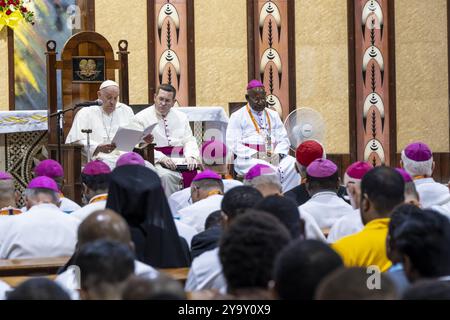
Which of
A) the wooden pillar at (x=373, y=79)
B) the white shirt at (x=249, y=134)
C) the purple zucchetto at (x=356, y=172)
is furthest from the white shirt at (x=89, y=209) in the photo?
the wooden pillar at (x=373, y=79)

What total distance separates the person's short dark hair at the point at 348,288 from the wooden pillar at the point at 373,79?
1120 centimetres

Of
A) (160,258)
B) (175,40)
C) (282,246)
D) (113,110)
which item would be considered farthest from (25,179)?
(282,246)

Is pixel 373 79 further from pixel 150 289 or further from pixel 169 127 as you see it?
Result: pixel 150 289

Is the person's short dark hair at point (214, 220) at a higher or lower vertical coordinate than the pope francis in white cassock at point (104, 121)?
lower

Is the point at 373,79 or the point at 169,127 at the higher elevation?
the point at 373,79

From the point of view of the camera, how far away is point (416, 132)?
46.9 ft

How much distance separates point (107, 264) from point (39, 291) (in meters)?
0.35

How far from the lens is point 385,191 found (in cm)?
532

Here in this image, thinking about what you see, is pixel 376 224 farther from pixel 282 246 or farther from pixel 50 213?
pixel 50 213

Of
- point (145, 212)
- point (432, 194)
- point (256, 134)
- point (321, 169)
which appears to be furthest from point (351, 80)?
point (145, 212)

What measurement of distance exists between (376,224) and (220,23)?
9295 mm

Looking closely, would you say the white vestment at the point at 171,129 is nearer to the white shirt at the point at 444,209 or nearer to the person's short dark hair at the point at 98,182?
the person's short dark hair at the point at 98,182

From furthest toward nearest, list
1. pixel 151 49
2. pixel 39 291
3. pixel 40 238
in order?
1. pixel 151 49
2. pixel 40 238
3. pixel 39 291

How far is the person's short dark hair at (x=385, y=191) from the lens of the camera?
17.4 ft
